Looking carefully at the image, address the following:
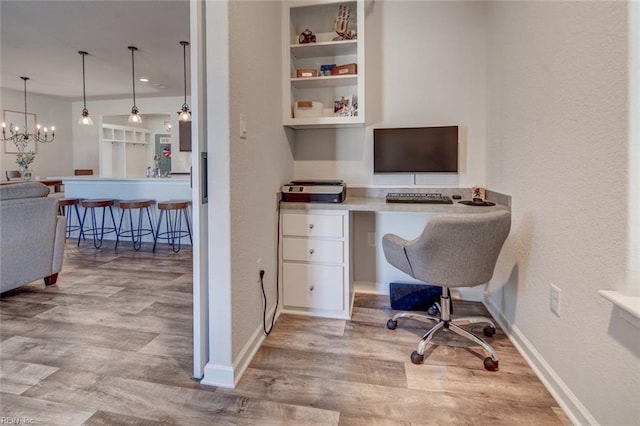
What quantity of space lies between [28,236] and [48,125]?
5.59 meters

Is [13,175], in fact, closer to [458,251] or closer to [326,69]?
[326,69]

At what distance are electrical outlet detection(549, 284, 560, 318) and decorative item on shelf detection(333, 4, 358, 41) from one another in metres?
2.05

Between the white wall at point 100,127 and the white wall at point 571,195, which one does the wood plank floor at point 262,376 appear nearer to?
the white wall at point 571,195

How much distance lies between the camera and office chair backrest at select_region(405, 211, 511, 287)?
165cm

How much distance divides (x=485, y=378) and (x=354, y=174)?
1703 millimetres

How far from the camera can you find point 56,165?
696 cm

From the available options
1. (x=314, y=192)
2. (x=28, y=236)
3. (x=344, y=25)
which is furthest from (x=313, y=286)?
(x=28, y=236)

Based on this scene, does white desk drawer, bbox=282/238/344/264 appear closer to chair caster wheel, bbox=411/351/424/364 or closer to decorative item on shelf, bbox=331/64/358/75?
chair caster wheel, bbox=411/351/424/364

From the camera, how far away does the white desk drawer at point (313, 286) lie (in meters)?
2.30

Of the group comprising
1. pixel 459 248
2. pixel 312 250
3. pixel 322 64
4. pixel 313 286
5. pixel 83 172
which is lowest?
pixel 313 286

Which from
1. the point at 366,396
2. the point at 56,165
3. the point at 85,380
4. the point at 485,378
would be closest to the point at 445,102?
the point at 485,378

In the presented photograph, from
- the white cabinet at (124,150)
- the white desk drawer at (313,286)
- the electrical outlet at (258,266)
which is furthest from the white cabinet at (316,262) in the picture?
the white cabinet at (124,150)

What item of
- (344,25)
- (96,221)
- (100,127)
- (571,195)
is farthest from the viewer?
(100,127)

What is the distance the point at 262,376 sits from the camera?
1.67 meters
